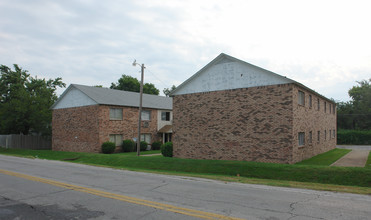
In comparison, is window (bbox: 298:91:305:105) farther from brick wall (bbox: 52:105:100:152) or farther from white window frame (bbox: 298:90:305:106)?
brick wall (bbox: 52:105:100:152)

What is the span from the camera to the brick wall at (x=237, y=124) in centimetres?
1688

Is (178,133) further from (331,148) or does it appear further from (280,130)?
(331,148)

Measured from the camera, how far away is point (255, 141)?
17.8m

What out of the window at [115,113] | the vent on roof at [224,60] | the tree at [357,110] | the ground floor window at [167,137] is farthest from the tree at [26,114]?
the tree at [357,110]

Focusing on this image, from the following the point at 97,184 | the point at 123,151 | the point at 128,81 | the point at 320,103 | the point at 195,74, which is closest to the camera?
the point at 97,184

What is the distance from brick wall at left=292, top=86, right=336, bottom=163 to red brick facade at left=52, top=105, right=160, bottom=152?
18.3 meters


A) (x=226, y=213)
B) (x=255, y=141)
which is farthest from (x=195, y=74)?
(x=226, y=213)

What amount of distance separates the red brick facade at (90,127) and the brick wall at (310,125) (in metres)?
18.3

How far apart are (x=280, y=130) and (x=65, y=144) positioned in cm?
2424

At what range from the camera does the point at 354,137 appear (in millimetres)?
45062

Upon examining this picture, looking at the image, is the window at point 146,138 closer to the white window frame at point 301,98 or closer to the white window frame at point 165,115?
the white window frame at point 165,115

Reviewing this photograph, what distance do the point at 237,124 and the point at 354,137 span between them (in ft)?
117

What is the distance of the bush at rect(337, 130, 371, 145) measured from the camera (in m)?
44.7

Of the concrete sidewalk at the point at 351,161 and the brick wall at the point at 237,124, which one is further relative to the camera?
the concrete sidewalk at the point at 351,161
